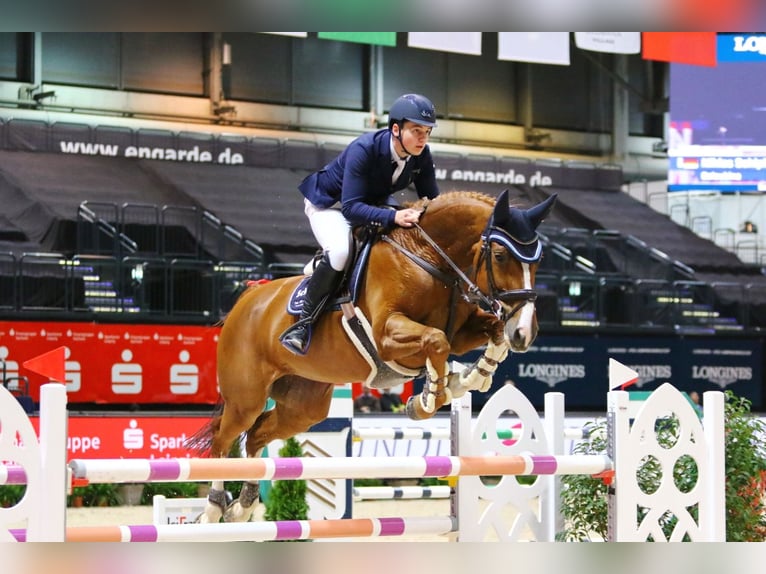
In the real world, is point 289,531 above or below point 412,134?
below

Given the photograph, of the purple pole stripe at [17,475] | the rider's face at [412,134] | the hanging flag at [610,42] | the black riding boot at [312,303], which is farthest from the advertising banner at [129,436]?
the hanging flag at [610,42]

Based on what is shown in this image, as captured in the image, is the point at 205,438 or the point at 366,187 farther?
the point at 205,438

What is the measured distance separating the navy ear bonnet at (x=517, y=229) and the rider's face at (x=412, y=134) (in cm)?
47

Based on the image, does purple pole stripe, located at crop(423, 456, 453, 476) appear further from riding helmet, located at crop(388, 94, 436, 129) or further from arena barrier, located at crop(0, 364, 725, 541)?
riding helmet, located at crop(388, 94, 436, 129)

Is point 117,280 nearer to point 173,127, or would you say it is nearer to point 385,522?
point 173,127

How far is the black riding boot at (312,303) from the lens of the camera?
4.65 metres

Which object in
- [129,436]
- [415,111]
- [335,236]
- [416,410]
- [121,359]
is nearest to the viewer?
[416,410]

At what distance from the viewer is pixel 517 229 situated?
13.9 ft

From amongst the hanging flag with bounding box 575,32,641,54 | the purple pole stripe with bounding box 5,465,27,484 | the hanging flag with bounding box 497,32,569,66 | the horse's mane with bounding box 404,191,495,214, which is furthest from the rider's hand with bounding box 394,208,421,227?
the hanging flag with bounding box 575,32,641,54

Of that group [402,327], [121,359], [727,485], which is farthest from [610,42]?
[402,327]

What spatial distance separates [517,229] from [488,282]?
0.75 feet

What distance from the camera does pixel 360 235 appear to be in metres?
4.72

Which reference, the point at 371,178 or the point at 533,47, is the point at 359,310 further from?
the point at 533,47
